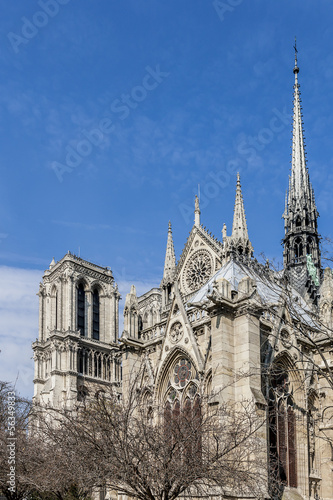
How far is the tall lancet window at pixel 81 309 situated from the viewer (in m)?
72.5

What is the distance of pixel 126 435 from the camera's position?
1478cm

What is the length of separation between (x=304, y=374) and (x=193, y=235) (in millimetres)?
25035

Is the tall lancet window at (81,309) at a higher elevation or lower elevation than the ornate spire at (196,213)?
lower

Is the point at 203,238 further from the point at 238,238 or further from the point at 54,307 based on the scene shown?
the point at 54,307

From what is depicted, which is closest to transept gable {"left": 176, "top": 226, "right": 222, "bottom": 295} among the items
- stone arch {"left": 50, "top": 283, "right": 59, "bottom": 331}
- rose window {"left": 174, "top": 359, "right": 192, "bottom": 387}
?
rose window {"left": 174, "top": 359, "right": 192, "bottom": 387}

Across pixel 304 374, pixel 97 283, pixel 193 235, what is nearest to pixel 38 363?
pixel 97 283

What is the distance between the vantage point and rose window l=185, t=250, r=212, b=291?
44875mm

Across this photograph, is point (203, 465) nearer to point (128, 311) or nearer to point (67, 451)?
point (67, 451)

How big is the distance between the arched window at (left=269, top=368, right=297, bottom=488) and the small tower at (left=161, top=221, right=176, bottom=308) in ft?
71.5

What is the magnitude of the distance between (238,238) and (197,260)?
17.4ft

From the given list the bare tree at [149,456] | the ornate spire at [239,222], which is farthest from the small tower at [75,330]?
the bare tree at [149,456]

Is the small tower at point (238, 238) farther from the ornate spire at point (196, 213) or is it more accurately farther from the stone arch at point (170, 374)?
the stone arch at point (170, 374)

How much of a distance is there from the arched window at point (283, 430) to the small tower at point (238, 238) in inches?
670

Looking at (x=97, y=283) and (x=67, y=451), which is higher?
(x=97, y=283)
